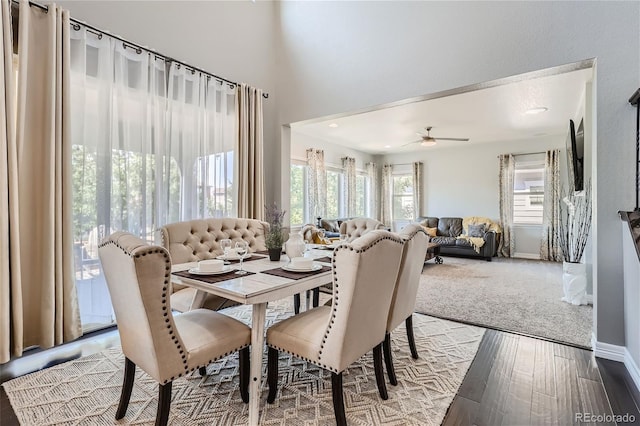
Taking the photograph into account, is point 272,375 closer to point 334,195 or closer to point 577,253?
point 577,253

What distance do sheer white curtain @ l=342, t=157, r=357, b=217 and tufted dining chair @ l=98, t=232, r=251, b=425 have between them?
628 centimetres

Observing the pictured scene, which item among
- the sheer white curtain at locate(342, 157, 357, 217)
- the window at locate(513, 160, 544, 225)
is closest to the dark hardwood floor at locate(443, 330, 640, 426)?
the window at locate(513, 160, 544, 225)

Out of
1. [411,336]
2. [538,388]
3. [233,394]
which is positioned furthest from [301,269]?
[538,388]

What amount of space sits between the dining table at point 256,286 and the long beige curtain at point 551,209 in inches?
255

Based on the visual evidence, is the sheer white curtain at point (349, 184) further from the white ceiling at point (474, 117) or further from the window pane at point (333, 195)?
the white ceiling at point (474, 117)

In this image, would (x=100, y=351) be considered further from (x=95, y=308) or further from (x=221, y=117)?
(x=221, y=117)

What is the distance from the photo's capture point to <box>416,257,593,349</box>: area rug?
2.84 meters

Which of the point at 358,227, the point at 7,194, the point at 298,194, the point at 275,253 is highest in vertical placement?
the point at 298,194

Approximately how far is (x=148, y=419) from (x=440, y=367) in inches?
70.9

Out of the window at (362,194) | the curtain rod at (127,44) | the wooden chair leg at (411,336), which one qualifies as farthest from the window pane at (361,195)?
the wooden chair leg at (411,336)

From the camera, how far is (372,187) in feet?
28.5

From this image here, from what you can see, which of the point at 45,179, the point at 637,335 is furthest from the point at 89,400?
the point at 637,335

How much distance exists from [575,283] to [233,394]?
148 inches

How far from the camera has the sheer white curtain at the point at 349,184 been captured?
769 centimetres
